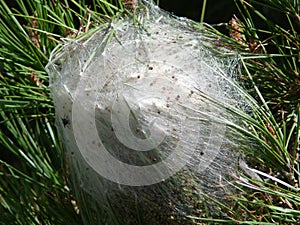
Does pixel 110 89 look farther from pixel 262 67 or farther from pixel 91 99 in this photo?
pixel 262 67

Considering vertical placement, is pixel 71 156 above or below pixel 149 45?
below

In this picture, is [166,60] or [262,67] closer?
[166,60]

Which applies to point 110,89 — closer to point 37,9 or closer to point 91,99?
point 91,99

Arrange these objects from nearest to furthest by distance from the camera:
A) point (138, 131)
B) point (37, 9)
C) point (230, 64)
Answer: point (138, 131) < point (230, 64) < point (37, 9)

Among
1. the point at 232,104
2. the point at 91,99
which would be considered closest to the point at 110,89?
the point at 91,99

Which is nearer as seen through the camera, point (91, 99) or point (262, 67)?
point (91, 99)

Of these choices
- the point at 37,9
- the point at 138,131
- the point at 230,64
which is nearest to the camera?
the point at 138,131
